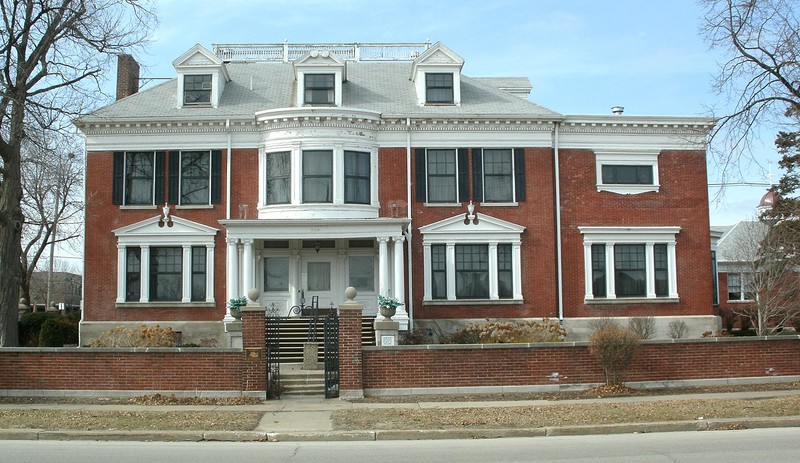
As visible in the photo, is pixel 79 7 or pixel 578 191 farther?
pixel 578 191

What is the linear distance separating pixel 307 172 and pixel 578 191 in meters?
10.1

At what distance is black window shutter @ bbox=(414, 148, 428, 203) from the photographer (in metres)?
29.5

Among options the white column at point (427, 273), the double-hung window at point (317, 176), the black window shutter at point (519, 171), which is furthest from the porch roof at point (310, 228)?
the black window shutter at point (519, 171)

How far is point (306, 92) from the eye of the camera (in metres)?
29.7

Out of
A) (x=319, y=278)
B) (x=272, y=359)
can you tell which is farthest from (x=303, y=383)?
(x=319, y=278)

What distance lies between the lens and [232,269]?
2791 centimetres

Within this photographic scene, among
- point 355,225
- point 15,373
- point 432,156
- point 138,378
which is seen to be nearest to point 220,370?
point 138,378

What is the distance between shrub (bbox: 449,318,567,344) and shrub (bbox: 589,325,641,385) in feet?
15.4

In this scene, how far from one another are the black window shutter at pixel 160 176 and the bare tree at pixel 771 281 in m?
24.0

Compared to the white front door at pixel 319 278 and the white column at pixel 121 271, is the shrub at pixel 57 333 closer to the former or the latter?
the white column at pixel 121 271

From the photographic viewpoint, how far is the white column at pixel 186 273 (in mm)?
28922

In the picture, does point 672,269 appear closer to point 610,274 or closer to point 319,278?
point 610,274

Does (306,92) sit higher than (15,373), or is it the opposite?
(306,92)

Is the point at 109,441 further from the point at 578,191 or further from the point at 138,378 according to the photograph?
the point at 578,191
